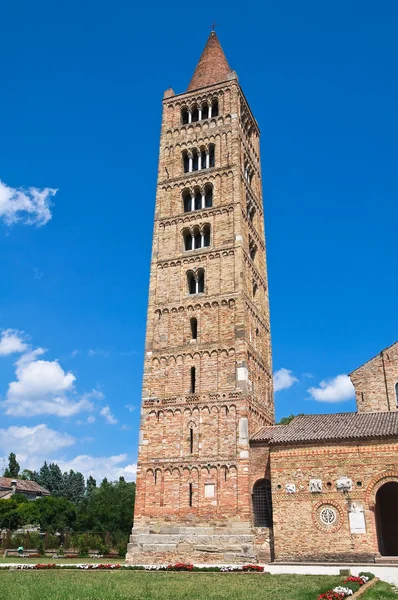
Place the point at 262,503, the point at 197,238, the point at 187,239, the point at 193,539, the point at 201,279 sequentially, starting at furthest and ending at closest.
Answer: the point at 187,239
the point at 197,238
the point at 201,279
the point at 262,503
the point at 193,539

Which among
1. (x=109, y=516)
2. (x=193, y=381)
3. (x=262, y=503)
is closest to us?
(x=262, y=503)

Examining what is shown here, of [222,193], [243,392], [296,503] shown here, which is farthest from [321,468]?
[222,193]

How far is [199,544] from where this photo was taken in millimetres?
24516

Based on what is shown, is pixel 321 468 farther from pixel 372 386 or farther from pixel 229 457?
pixel 372 386

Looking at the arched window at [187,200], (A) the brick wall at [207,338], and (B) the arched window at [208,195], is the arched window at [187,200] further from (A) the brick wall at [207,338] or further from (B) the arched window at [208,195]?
(B) the arched window at [208,195]

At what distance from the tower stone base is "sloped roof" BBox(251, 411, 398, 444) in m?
4.36

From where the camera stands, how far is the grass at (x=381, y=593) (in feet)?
37.4

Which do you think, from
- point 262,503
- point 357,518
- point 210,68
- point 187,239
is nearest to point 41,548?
point 262,503

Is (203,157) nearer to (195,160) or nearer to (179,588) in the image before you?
(195,160)

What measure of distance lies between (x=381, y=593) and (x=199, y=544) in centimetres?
1393

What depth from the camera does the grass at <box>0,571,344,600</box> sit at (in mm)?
A: 11570

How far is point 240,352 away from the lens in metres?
27.8

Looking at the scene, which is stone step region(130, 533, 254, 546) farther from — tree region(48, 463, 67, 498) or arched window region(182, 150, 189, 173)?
tree region(48, 463, 67, 498)

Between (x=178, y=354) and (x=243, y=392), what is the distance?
450cm
